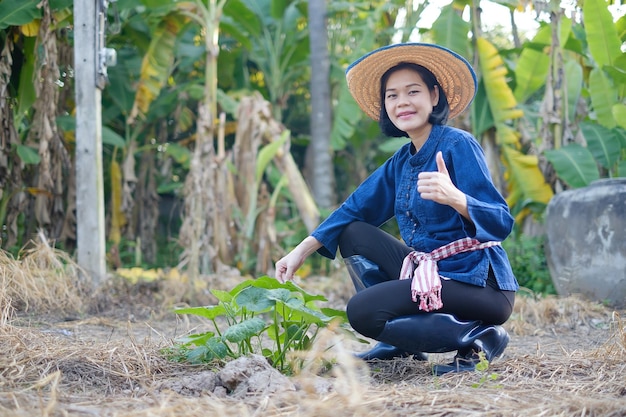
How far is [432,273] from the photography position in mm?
2482

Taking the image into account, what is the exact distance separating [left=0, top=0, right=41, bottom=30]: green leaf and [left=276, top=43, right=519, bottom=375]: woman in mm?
3269

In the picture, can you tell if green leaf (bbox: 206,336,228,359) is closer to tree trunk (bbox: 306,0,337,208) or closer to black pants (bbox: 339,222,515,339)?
black pants (bbox: 339,222,515,339)

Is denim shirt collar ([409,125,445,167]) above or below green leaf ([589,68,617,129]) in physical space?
below

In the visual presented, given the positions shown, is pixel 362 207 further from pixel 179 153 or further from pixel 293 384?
pixel 179 153

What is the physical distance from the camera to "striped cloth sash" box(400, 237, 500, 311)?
96.8 inches

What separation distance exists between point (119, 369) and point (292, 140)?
7.41 meters

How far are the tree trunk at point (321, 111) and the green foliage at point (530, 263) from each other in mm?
2368

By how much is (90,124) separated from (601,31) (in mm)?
4076

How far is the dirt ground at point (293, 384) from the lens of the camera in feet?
5.93

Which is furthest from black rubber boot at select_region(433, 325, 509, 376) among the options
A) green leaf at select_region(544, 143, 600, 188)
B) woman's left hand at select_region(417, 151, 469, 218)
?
green leaf at select_region(544, 143, 600, 188)

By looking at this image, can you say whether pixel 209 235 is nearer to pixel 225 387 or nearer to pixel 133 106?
pixel 133 106

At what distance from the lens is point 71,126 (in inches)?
249

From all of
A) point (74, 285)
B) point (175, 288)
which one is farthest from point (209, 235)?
point (74, 285)

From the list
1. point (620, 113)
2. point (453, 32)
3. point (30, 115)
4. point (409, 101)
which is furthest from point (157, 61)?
point (409, 101)
